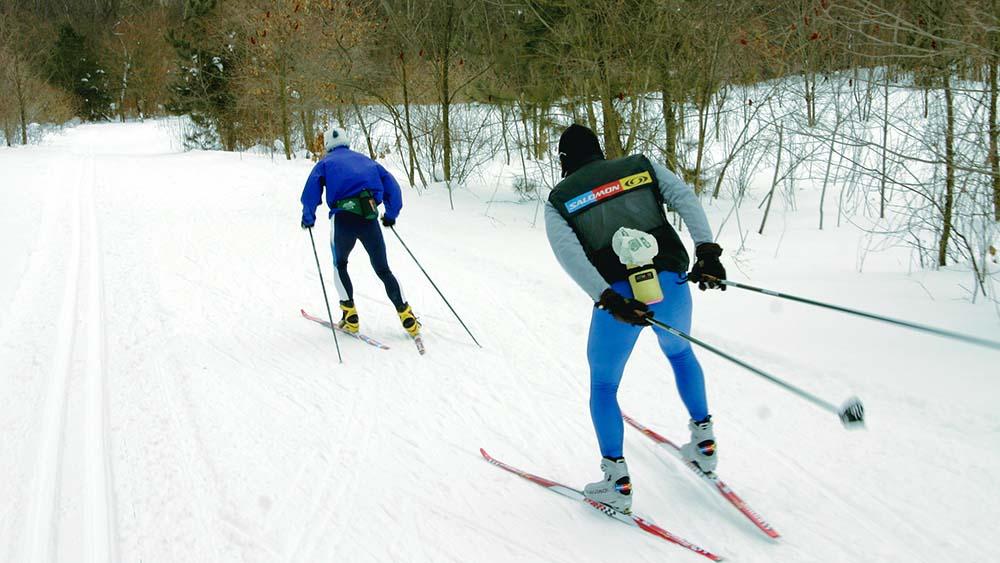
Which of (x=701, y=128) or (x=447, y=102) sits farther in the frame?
(x=447, y=102)

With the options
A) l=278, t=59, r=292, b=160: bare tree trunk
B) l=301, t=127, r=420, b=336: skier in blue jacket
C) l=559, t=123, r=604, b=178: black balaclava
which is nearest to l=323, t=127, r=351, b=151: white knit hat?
l=301, t=127, r=420, b=336: skier in blue jacket

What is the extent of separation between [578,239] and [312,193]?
3386 millimetres

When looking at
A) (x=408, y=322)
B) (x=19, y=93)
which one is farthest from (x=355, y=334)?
(x=19, y=93)

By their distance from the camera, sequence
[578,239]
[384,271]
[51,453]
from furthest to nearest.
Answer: [384,271]
[51,453]
[578,239]

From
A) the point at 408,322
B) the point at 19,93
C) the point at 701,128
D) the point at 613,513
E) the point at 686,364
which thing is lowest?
the point at 613,513

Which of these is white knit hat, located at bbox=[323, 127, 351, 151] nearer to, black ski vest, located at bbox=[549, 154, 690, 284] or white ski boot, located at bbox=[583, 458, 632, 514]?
black ski vest, located at bbox=[549, 154, 690, 284]

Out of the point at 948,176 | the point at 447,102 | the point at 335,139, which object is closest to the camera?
the point at 335,139

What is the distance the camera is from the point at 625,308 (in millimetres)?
2844

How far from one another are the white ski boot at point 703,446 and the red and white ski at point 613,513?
1.55 ft

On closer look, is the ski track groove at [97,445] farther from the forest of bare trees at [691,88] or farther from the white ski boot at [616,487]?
the forest of bare trees at [691,88]

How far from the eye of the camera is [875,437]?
406 cm

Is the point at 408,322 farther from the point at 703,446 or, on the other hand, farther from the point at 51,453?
the point at 703,446

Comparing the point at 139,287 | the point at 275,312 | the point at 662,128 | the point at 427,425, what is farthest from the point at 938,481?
the point at 662,128

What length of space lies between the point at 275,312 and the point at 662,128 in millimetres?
7394
